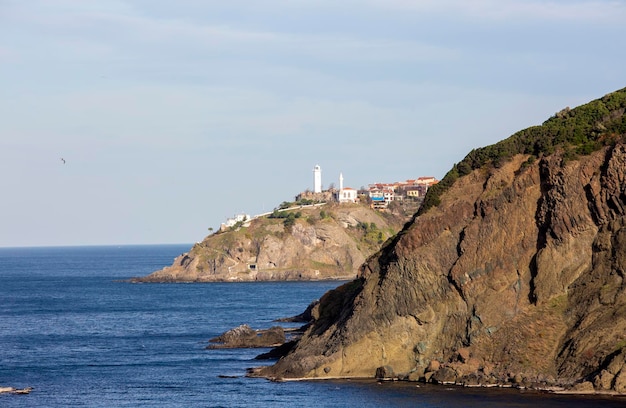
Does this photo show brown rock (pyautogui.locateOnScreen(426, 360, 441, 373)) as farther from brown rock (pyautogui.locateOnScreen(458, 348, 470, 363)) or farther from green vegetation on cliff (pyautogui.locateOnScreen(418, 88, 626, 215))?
green vegetation on cliff (pyautogui.locateOnScreen(418, 88, 626, 215))

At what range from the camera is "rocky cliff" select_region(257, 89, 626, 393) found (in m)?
67.4

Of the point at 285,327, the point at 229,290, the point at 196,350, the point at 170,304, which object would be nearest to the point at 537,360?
the point at 196,350

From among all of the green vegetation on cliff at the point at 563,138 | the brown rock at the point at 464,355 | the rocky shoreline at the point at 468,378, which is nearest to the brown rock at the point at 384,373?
the rocky shoreline at the point at 468,378

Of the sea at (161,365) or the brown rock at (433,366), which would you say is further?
the brown rock at (433,366)

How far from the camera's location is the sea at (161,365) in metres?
64.6

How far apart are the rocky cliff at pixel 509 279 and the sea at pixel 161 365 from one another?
2.81m

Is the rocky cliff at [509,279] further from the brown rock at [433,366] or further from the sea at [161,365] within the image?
the sea at [161,365]

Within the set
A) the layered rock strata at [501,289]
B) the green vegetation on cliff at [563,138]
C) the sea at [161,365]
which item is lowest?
the sea at [161,365]

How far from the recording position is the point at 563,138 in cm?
7431

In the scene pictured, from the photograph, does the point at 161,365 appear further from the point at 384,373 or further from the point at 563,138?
the point at 563,138

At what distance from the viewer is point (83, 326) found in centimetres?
12000

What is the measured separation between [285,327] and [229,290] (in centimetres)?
7387

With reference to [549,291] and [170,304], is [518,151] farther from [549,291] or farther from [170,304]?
[170,304]

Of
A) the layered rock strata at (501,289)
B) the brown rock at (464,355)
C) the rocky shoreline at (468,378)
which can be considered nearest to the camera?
the rocky shoreline at (468,378)
